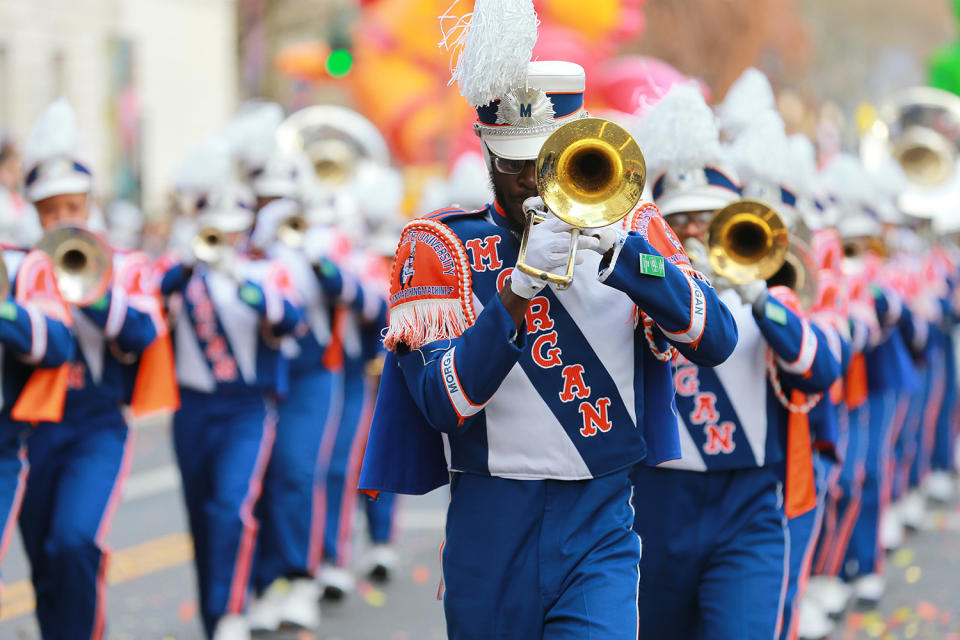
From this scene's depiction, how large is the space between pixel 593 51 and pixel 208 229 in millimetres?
15659

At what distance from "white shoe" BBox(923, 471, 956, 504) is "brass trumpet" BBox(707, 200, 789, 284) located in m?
7.25

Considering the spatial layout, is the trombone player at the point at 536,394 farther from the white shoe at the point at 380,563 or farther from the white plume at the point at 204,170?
the white shoe at the point at 380,563

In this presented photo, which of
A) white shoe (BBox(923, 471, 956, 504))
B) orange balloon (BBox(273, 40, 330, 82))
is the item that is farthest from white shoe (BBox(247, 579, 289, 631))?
orange balloon (BBox(273, 40, 330, 82))

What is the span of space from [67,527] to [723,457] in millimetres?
2721

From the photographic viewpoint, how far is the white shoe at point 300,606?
795 cm

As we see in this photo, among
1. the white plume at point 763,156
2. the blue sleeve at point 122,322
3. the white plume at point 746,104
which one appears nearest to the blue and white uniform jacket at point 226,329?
the blue sleeve at point 122,322

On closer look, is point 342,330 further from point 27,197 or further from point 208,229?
point 27,197

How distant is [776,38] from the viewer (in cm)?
4462

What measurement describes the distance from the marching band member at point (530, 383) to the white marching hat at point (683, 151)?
1.43m

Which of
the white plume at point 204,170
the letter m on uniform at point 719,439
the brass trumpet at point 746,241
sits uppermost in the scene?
the white plume at point 204,170

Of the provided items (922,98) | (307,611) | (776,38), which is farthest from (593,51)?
(776,38)

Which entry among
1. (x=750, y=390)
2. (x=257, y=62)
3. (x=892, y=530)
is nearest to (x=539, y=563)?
(x=750, y=390)

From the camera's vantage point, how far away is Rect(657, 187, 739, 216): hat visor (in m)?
5.54

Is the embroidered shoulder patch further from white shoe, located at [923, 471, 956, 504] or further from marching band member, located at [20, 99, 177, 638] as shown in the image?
Answer: white shoe, located at [923, 471, 956, 504]
